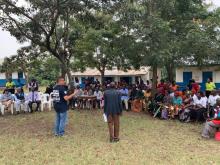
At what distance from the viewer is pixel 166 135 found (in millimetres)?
11992

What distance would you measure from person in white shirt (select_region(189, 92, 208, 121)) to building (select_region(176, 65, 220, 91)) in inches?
479

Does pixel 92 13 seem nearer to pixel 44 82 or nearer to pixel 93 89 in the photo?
pixel 93 89

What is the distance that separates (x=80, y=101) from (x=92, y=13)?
503 cm

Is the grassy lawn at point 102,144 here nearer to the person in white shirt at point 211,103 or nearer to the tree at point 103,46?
the person in white shirt at point 211,103

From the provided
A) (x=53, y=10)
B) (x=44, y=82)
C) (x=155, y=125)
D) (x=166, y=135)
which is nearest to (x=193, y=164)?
(x=166, y=135)

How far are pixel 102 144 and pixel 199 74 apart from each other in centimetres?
1907

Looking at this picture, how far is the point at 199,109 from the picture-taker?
1470cm

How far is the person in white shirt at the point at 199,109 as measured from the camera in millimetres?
14734

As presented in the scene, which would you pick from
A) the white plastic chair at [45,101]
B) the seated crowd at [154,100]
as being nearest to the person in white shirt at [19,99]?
the seated crowd at [154,100]

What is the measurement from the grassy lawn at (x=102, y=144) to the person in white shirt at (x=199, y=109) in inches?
26.4

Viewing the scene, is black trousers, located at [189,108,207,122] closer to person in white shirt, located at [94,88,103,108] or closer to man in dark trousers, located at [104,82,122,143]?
man in dark trousers, located at [104,82,122,143]

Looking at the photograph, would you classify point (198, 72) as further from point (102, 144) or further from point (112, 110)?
point (102, 144)

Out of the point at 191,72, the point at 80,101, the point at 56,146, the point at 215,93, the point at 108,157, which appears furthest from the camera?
the point at 191,72

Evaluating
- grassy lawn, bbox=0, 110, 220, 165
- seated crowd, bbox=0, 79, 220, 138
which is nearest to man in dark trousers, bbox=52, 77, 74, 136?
grassy lawn, bbox=0, 110, 220, 165
